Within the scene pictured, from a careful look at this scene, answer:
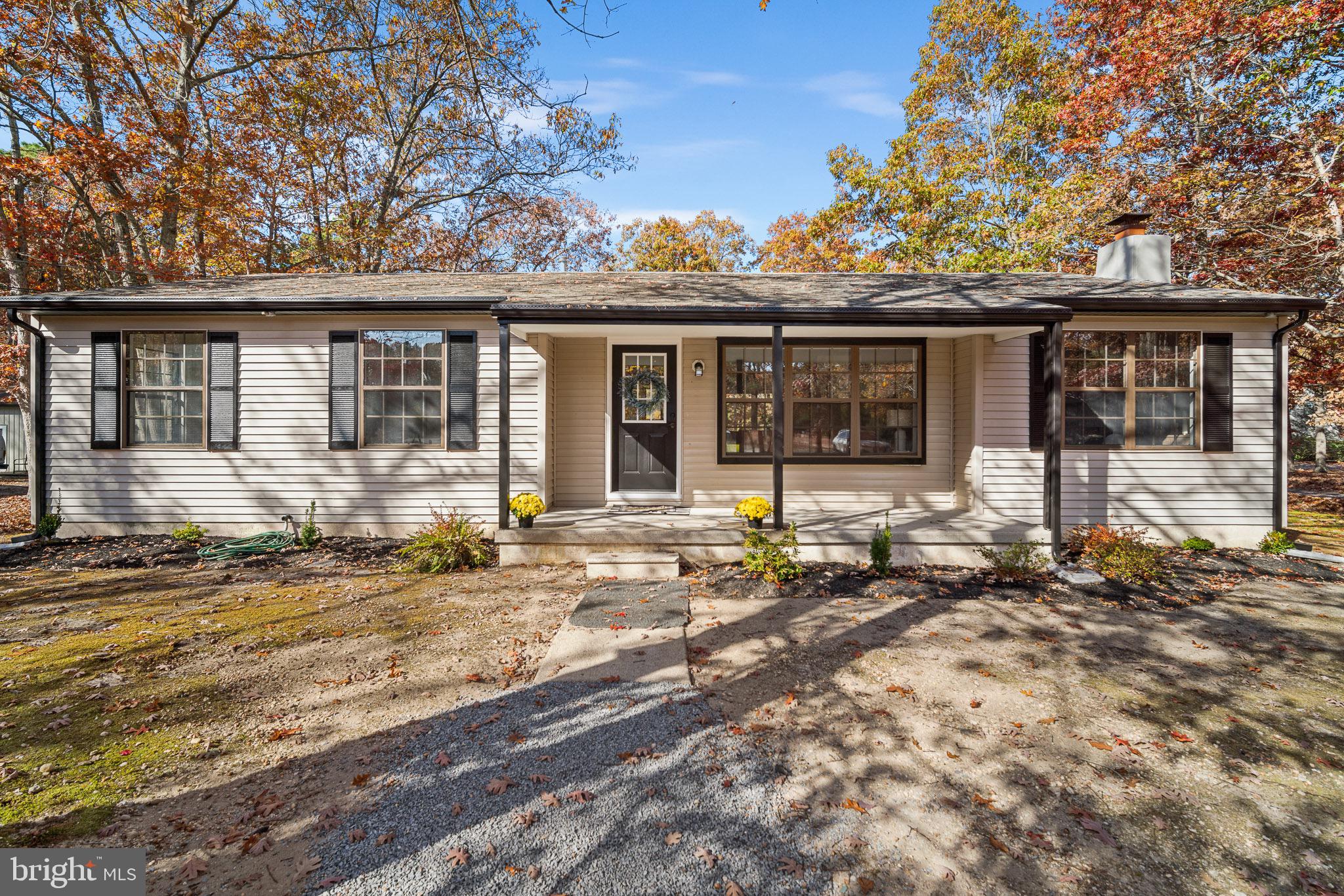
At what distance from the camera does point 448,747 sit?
9.53 ft

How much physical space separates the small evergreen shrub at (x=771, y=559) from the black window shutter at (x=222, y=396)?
262 inches

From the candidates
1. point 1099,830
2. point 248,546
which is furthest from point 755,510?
point 248,546

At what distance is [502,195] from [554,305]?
14072 mm

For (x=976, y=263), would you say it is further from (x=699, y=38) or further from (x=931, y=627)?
(x=931, y=627)

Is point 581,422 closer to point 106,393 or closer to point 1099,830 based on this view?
point 106,393

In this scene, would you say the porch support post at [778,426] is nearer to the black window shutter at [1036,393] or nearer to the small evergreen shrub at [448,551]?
the small evergreen shrub at [448,551]

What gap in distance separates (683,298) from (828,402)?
2612mm

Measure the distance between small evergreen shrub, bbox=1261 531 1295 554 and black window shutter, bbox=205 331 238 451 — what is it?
12.9 meters

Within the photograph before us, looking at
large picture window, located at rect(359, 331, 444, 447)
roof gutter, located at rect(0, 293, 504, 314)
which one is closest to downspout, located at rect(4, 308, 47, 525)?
roof gutter, located at rect(0, 293, 504, 314)

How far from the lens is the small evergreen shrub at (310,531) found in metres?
7.08

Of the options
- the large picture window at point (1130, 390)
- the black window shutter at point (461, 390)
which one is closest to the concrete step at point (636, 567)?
the black window shutter at point (461, 390)

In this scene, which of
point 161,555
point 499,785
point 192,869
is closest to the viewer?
point 192,869

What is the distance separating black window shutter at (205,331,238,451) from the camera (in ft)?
24.2

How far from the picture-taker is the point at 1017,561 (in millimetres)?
6062
